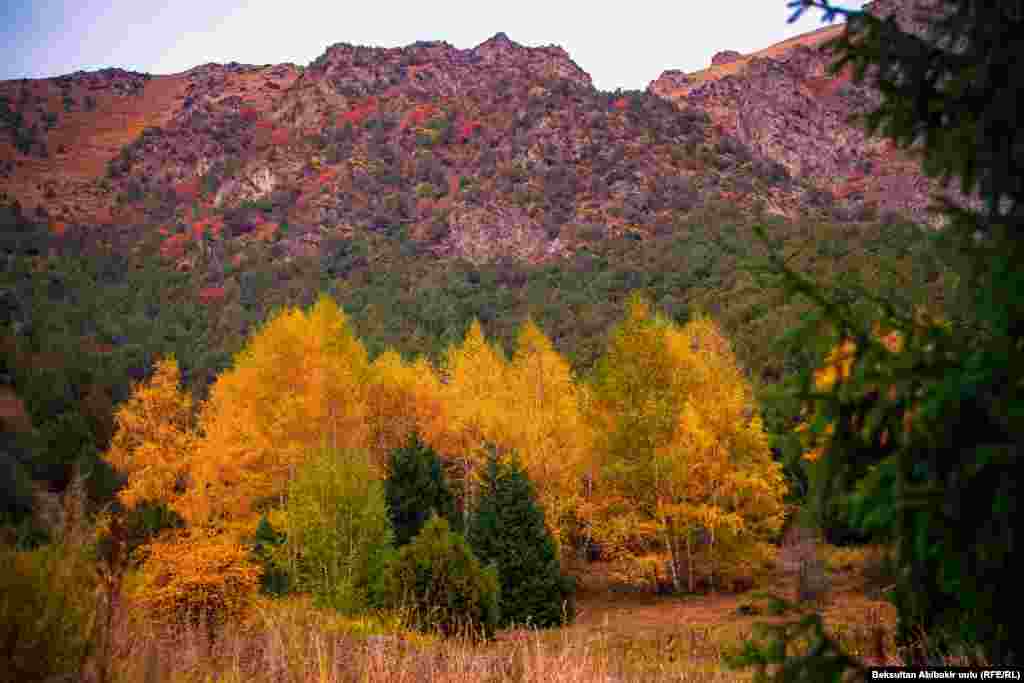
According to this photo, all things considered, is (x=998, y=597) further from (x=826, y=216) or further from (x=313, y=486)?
(x=826, y=216)

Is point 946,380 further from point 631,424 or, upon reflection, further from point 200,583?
point 631,424

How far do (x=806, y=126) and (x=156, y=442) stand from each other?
103617 mm

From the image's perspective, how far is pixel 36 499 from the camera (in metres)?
19.4

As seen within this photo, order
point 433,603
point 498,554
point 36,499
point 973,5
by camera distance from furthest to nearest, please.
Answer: point 36,499 < point 498,554 < point 433,603 < point 973,5

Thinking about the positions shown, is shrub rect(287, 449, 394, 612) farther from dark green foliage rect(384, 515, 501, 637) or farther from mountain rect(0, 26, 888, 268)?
mountain rect(0, 26, 888, 268)

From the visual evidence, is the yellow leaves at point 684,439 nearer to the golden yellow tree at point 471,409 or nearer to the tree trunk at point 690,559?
the tree trunk at point 690,559

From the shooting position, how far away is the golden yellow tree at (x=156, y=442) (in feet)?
67.9

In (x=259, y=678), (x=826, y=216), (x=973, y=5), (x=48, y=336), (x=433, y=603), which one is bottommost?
(x=433, y=603)

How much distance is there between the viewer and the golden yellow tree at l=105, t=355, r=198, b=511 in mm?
20703

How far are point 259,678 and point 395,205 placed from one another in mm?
82254

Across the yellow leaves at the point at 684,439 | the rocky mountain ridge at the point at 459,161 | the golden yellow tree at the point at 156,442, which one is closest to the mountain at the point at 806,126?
the rocky mountain ridge at the point at 459,161

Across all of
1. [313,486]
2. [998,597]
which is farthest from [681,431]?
[998,597]

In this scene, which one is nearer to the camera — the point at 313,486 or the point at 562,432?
the point at 313,486

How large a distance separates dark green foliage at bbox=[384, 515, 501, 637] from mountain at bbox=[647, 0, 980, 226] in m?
80.6
